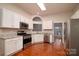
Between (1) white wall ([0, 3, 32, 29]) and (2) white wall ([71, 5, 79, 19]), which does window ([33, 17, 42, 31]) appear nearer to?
(1) white wall ([0, 3, 32, 29])

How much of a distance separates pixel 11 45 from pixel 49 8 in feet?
3.29

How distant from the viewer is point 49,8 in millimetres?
2160

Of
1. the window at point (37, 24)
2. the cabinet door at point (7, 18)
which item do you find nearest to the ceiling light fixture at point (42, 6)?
the window at point (37, 24)

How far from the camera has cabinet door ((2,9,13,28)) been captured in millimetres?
2124

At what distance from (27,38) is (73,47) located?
2.87ft

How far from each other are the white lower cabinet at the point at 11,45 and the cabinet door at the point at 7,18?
0.29m

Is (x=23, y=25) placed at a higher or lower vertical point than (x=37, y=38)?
higher

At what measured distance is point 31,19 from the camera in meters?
2.22

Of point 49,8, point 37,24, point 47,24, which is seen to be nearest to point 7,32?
point 37,24

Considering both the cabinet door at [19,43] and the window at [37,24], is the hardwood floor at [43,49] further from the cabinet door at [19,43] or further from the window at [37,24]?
the window at [37,24]

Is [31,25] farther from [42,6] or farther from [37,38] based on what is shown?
[42,6]

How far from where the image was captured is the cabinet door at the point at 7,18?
Result: 2.12 meters

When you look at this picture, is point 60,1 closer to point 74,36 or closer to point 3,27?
point 74,36

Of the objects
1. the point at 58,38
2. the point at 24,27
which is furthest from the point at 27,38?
the point at 58,38
